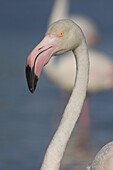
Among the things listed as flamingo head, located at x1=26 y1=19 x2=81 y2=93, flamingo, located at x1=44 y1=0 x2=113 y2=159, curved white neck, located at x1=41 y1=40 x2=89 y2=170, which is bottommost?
curved white neck, located at x1=41 y1=40 x2=89 y2=170

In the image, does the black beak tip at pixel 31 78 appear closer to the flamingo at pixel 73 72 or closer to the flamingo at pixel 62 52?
the flamingo at pixel 62 52

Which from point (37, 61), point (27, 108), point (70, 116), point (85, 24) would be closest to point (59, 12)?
point (85, 24)

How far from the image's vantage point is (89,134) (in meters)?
9.20

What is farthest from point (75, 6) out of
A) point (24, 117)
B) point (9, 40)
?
point (24, 117)

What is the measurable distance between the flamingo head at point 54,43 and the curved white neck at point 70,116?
0.08 meters

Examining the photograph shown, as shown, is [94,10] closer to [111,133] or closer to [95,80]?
[95,80]

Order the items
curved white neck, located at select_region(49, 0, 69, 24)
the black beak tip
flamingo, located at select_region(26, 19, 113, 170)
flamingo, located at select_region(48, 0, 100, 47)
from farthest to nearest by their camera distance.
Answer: flamingo, located at select_region(48, 0, 100, 47) < curved white neck, located at select_region(49, 0, 69, 24) < flamingo, located at select_region(26, 19, 113, 170) < the black beak tip

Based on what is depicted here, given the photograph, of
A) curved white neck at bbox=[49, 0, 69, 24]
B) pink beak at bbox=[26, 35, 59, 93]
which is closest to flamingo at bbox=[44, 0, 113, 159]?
curved white neck at bbox=[49, 0, 69, 24]

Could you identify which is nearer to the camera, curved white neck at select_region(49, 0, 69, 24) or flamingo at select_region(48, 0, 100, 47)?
curved white neck at select_region(49, 0, 69, 24)

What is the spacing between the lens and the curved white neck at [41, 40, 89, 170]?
5000 mm

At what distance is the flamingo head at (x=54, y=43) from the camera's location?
4793mm

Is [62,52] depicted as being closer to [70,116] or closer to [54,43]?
[54,43]

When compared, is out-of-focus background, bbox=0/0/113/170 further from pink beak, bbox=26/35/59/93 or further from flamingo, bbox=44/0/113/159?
pink beak, bbox=26/35/59/93

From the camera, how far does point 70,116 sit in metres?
5.09
